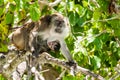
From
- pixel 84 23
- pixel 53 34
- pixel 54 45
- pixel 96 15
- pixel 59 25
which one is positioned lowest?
pixel 54 45

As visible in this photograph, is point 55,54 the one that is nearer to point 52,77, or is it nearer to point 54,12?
point 54,12

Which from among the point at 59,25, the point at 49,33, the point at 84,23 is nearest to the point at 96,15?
the point at 84,23

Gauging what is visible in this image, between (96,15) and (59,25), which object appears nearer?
(96,15)

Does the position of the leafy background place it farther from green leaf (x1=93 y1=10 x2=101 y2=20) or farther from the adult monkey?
→ the adult monkey

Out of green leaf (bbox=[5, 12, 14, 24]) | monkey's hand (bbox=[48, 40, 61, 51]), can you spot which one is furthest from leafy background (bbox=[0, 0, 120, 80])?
monkey's hand (bbox=[48, 40, 61, 51])

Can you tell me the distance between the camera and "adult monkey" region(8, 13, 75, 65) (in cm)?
484

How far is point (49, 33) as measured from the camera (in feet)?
16.5

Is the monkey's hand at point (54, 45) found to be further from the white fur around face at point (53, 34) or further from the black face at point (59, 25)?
the black face at point (59, 25)

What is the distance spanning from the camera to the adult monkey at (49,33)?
4840mm

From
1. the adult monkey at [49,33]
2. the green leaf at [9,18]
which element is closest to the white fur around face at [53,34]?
the adult monkey at [49,33]

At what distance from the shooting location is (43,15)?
17.0 ft

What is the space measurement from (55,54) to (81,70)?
1.97 m

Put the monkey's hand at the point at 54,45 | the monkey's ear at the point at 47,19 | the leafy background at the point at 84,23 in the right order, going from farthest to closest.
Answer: the monkey's ear at the point at 47,19 → the monkey's hand at the point at 54,45 → the leafy background at the point at 84,23

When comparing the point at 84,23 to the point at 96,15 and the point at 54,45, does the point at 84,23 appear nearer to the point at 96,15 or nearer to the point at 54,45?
the point at 96,15
